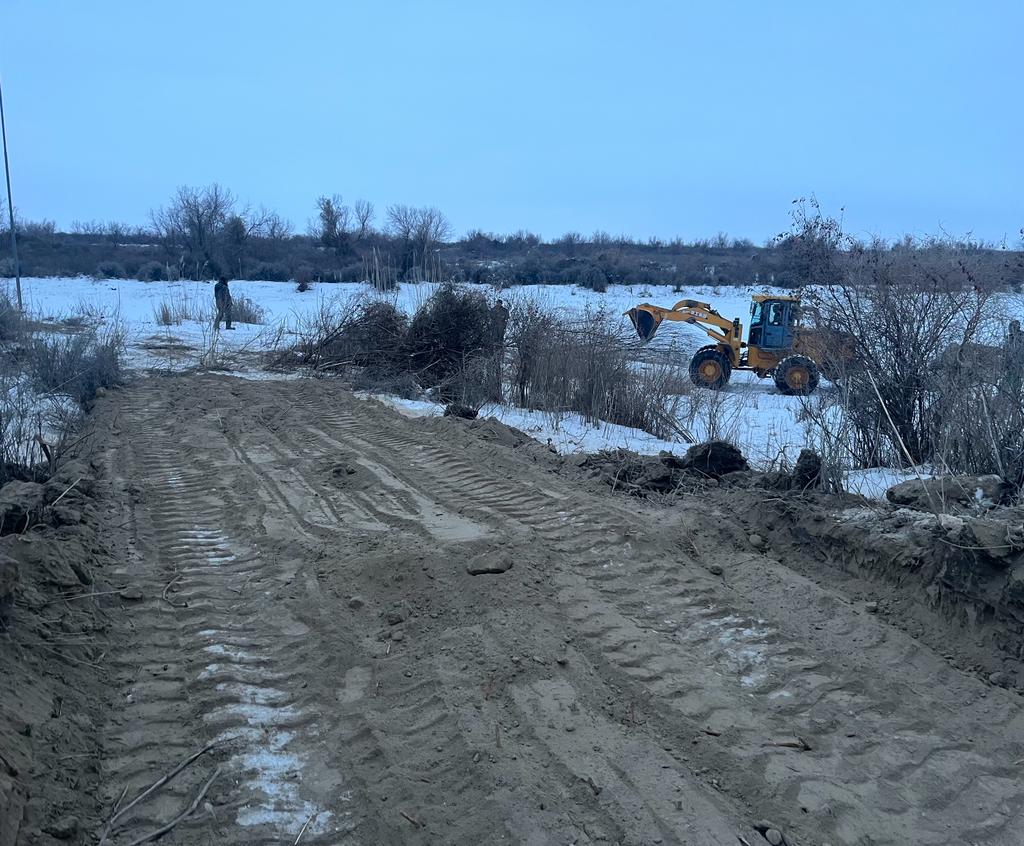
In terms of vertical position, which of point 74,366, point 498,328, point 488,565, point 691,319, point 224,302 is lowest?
point 488,565

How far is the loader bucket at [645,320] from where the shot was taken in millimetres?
21222

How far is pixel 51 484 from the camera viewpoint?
646 cm

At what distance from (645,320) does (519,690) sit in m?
18.3

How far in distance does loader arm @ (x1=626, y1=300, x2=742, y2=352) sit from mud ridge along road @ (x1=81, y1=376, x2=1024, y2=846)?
14.1m

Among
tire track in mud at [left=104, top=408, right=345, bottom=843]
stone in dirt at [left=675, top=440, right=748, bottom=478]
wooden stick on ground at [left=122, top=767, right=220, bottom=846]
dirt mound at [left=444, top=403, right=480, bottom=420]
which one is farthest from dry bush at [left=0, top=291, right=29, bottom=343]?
wooden stick on ground at [left=122, top=767, right=220, bottom=846]

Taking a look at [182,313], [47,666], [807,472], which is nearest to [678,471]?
[807,472]

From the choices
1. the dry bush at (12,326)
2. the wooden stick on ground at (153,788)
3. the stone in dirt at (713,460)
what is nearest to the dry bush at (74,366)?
the dry bush at (12,326)

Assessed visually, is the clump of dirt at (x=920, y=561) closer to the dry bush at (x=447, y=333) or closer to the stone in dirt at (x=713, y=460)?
the stone in dirt at (x=713, y=460)

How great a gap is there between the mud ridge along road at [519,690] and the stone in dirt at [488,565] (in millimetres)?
27

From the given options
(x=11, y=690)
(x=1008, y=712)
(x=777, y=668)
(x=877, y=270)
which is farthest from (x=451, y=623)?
(x=877, y=270)

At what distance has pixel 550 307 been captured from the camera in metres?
14.9

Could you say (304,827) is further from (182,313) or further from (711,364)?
(182,313)

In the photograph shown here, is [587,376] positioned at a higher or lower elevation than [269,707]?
higher

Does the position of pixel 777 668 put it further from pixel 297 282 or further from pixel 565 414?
pixel 297 282
